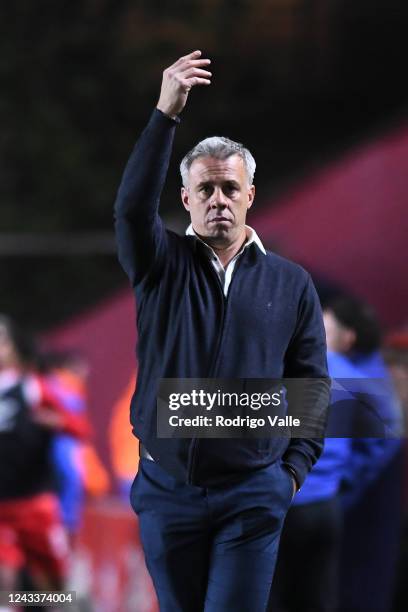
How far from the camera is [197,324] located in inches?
68.4

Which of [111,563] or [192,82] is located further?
[111,563]

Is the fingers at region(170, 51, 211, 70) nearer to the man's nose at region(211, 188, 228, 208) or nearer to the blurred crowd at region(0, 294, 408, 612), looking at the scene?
the man's nose at region(211, 188, 228, 208)

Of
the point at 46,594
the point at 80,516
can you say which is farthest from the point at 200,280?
the point at 80,516

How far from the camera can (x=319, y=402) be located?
1900mm

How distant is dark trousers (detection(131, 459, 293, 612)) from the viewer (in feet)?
5.58

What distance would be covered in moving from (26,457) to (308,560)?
1.18m

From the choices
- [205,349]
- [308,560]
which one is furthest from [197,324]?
[308,560]

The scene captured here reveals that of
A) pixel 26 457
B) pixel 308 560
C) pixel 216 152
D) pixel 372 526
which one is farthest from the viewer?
pixel 26 457

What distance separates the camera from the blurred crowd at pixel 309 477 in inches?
96.7

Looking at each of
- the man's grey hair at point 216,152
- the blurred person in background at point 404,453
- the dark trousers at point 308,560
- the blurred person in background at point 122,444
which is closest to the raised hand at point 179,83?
the man's grey hair at point 216,152

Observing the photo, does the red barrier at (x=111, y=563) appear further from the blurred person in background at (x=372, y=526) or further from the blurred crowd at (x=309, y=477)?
the blurred person in background at (x=372, y=526)

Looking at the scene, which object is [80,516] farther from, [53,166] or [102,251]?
[53,166]

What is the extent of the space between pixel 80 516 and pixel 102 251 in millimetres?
888

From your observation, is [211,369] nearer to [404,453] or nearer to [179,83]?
[179,83]
